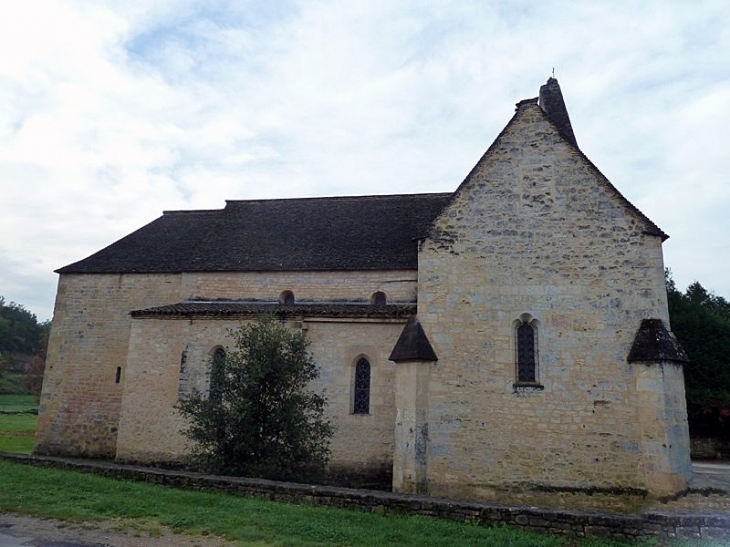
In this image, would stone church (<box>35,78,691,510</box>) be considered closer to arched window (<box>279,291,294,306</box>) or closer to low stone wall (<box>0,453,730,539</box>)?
arched window (<box>279,291,294,306</box>)

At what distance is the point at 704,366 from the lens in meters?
31.3

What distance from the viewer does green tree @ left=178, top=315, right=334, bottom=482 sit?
1282 centimetres

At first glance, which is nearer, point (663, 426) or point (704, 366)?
point (663, 426)

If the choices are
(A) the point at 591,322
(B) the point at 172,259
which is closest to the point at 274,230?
(B) the point at 172,259

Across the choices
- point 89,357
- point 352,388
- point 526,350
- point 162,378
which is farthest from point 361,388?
point 89,357

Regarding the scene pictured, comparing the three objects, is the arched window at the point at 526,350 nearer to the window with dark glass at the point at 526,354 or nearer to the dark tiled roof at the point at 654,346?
the window with dark glass at the point at 526,354

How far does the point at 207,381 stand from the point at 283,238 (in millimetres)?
6138

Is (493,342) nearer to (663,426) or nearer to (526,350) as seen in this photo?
(526,350)

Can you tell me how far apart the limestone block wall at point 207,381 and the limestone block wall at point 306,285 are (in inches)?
70.4

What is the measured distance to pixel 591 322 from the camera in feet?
44.7

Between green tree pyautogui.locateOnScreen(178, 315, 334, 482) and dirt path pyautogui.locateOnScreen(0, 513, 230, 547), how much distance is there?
368 cm

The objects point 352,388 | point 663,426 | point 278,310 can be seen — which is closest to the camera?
point 663,426

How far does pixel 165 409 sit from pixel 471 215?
1159 cm

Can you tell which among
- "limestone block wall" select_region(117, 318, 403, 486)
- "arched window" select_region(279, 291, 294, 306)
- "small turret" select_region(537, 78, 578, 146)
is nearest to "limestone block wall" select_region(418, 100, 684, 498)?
"limestone block wall" select_region(117, 318, 403, 486)
